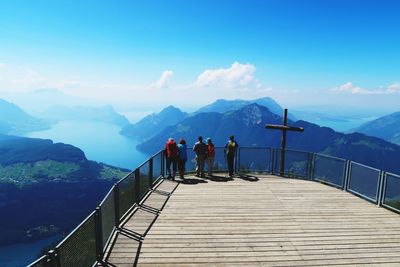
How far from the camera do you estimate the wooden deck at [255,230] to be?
7.38 metres

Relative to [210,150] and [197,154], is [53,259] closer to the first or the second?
[197,154]

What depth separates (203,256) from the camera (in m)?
7.38

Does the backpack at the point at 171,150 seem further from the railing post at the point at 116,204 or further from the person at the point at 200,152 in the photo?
the railing post at the point at 116,204

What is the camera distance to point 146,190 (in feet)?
40.7

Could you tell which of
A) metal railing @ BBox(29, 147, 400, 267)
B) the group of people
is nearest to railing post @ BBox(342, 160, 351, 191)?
metal railing @ BBox(29, 147, 400, 267)

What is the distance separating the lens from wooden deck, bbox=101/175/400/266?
7375mm

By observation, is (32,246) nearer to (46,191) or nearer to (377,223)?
(46,191)

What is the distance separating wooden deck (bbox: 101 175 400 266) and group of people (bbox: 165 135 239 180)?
5.17ft

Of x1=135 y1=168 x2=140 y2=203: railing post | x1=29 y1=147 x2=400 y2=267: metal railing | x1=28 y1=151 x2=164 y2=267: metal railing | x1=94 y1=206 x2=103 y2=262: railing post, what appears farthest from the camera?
x1=135 y1=168 x2=140 y2=203: railing post

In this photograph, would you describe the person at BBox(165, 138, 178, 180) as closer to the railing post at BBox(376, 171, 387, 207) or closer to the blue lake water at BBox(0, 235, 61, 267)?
the railing post at BBox(376, 171, 387, 207)

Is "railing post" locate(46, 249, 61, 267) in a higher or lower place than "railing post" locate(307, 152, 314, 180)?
higher

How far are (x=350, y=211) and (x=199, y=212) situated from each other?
5.40 meters

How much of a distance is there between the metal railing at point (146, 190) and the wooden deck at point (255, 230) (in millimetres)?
466

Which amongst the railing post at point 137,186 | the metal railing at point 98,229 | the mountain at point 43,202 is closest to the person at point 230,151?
the metal railing at point 98,229
